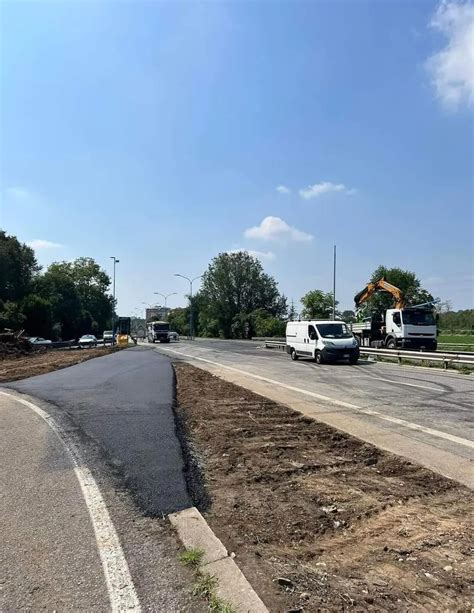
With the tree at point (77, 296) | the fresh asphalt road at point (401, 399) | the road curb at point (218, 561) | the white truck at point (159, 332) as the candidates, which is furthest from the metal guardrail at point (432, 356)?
the tree at point (77, 296)

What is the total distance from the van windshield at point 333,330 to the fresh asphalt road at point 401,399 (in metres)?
4.72

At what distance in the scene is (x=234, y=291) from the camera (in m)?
108

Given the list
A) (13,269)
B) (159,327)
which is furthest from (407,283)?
(13,269)

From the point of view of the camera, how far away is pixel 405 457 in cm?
680

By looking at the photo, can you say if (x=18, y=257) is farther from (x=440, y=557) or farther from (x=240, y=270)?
(x=440, y=557)

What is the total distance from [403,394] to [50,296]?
276 feet

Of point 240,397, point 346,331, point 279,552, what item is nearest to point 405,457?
point 279,552

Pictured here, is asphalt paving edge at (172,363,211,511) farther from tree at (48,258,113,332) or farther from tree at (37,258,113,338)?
tree at (48,258,113,332)

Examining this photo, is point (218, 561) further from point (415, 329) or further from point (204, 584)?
point (415, 329)

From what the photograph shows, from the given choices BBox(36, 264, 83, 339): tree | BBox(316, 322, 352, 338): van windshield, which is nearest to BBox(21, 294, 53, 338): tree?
BBox(36, 264, 83, 339): tree

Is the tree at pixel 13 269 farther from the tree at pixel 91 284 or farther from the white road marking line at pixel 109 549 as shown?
the white road marking line at pixel 109 549

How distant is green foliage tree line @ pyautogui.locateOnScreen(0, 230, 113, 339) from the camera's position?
6334cm

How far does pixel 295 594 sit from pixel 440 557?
1327mm

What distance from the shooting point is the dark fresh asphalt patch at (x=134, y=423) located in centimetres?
539
